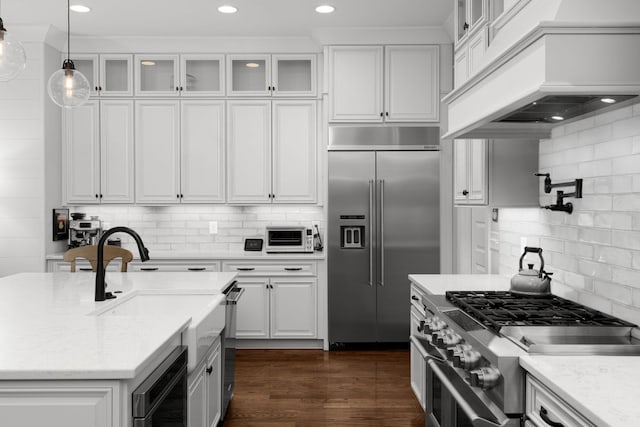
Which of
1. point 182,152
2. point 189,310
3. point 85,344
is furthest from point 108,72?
point 85,344

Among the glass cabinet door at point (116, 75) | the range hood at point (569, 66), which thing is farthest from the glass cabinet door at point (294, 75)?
the range hood at point (569, 66)

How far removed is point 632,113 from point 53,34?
483 centimetres

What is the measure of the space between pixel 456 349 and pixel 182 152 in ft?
12.7

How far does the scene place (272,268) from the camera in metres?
5.23

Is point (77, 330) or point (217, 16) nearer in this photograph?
point (77, 330)

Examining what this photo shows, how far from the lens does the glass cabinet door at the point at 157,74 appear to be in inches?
214

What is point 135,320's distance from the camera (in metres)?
2.26

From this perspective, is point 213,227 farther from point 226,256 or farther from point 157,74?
point 157,74

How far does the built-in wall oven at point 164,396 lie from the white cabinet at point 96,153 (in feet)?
11.8

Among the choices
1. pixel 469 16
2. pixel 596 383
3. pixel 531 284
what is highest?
pixel 469 16

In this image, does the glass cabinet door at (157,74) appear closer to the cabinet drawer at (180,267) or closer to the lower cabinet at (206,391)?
the cabinet drawer at (180,267)

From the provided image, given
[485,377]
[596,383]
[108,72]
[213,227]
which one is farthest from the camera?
[213,227]

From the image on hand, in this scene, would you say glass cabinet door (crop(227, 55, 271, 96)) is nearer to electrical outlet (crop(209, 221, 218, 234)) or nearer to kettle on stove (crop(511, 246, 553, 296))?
electrical outlet (crop(209, 221, 218, 234))

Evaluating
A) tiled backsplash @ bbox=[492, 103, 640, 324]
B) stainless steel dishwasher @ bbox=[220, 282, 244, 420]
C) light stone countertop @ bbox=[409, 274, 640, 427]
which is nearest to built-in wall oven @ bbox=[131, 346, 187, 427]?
stainless steel dishwasher @ bbox=[220, 282, 244, 420]
